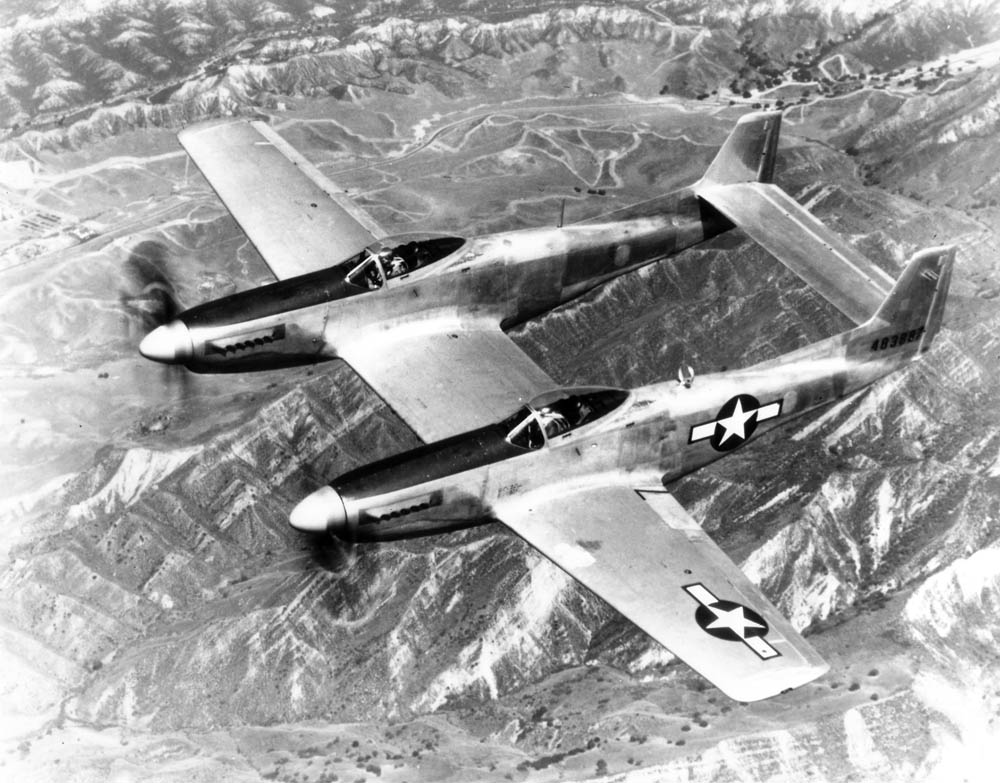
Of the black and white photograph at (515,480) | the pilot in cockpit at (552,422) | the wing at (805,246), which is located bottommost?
the black and white photograph at (515,480)

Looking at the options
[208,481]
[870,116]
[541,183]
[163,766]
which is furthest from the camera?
[870,116]

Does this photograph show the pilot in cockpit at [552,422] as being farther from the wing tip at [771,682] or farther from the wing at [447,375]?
the wing tip at [771,682]

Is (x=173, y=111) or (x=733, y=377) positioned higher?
(x=733, y=377)

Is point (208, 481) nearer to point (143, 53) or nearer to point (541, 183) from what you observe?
point (541, 183)

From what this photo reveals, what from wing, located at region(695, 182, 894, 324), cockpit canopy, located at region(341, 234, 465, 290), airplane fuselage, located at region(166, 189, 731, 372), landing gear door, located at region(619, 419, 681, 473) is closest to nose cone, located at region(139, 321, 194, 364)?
airplane fuselage, located at region(166, 189, 731, 372)

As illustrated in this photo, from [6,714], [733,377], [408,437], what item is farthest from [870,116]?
[6,714]

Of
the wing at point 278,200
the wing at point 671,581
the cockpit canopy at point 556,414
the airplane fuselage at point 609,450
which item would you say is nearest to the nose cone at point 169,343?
the wing at point 278,200

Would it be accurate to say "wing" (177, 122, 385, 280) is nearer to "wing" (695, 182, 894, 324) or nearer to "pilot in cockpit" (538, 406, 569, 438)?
"pilot in cockpit" (538, 406, 569, 438)
